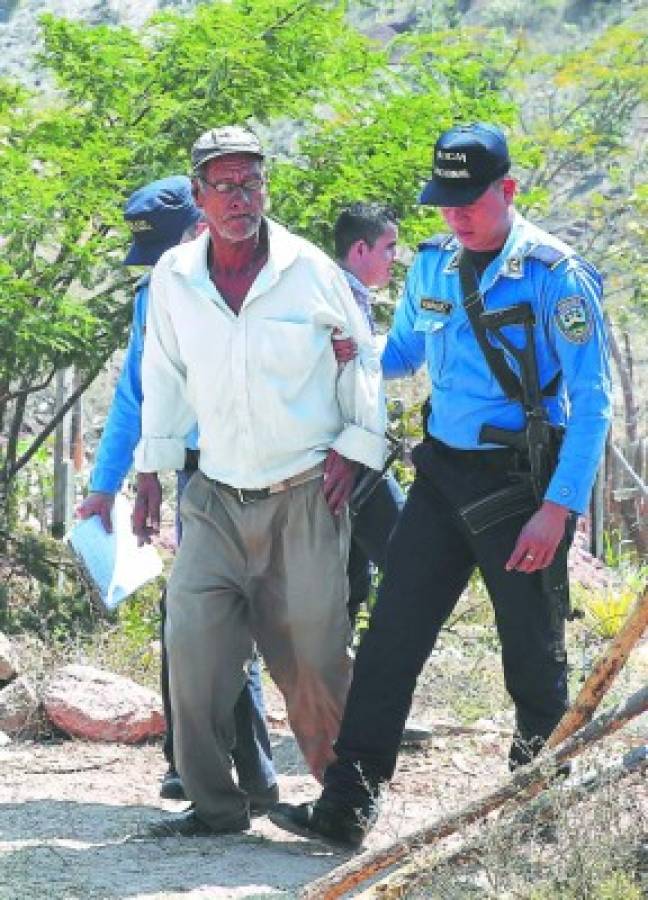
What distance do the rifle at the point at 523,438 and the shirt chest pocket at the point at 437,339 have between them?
114 mm

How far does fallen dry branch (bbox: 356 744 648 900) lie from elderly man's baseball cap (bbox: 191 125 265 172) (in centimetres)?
202

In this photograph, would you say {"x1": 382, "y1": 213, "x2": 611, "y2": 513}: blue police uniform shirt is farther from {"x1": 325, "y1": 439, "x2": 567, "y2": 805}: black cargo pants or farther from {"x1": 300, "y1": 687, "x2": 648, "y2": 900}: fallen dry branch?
{"x1": 300, "y1": 687, "x2": 648, "y2": 900}: fallen dry branch

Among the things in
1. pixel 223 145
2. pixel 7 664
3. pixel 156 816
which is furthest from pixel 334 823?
pixel 7 664

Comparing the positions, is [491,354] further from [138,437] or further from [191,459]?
[138,437]

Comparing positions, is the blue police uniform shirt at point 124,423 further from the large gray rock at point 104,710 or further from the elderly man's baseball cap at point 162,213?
the large gray rock at point 104,710

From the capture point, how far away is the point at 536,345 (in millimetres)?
5180

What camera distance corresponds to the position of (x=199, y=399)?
17.9ft

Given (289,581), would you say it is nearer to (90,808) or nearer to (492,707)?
(90,808)

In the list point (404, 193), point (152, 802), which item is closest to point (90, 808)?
point (152, 802)

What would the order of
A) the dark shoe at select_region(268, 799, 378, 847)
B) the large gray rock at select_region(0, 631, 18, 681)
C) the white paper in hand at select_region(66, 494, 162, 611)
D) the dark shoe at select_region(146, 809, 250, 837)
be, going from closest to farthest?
the dark shoe at select_region(268, 799, 378, 847), the dark shoe at select_region(146, 809, 250, 837), the white paper in hand at select_region(66, 494, 162, 611), the large gray rock at select_region(0, 631, 18, 681)

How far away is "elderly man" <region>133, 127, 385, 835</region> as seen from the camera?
5383mm

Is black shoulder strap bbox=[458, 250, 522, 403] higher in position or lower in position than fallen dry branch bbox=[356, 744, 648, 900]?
higher

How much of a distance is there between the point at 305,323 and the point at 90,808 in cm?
187

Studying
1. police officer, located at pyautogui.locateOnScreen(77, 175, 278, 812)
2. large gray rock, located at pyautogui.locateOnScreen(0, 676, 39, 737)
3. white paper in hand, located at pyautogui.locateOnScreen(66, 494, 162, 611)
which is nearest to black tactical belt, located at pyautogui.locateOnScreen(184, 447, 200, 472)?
police officer, located at pyautogui.locateOnScreen(77, 175, 278, 812)
